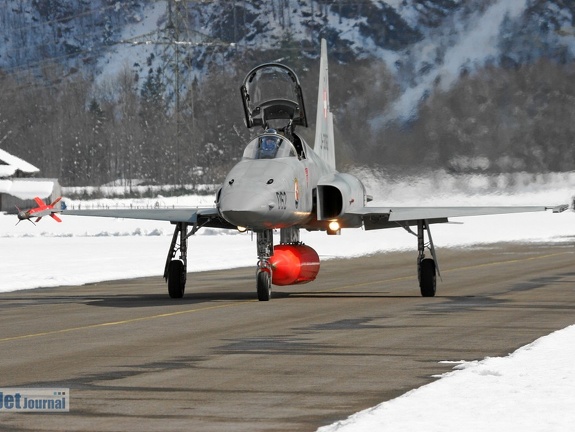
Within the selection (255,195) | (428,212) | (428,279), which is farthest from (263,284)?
(428,212)

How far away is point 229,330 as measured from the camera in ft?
55.8

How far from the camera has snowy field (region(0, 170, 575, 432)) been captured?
376 inches

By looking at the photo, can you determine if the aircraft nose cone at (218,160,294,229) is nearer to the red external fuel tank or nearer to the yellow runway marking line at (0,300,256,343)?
the red external fuel tank

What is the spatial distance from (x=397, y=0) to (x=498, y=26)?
1491cm

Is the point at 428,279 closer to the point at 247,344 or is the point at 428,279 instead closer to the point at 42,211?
the point at 42,211

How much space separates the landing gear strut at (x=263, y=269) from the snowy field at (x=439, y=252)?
7451mm

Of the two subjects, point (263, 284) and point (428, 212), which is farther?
point (428, 212)

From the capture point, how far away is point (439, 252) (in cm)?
4547

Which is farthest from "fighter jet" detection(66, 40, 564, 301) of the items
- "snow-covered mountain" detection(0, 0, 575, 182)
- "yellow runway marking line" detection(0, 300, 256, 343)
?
"snow-covered mountain" detection(0, 0, 575, 182)

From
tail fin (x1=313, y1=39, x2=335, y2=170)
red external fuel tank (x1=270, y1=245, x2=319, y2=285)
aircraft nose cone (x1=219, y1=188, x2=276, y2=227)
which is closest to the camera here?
aircraft nose cone (x1=219, y1=188, x2=276, y2=227)

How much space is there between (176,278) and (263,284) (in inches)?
94.8

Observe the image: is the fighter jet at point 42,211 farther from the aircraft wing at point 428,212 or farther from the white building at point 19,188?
the white building at point 19,188

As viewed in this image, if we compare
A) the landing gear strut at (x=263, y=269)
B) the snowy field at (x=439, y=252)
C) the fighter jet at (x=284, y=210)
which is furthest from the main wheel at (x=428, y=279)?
the snowy field at (x=439, y=252)

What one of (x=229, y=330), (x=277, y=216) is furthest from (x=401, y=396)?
(x=277, y=216)
